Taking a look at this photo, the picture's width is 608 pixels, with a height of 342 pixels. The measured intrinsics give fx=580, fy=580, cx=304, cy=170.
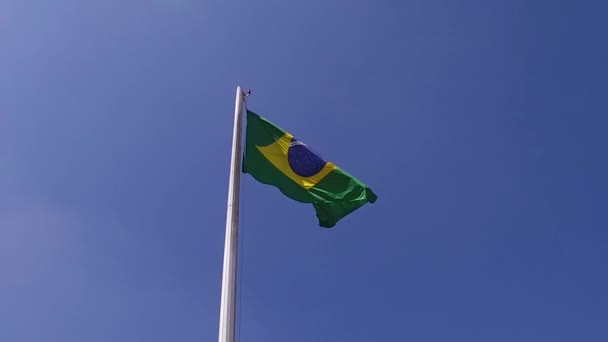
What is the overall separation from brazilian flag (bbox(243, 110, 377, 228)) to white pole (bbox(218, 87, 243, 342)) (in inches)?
34.2

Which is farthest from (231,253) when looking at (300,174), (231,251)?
(300,174)

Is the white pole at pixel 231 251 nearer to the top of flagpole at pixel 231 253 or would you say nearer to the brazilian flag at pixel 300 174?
the top of flagpole at pixel 231 253

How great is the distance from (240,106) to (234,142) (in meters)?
1.19

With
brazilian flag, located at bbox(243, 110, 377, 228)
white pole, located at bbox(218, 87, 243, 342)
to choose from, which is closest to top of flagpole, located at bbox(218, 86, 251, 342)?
white pole, located at bbox(218, 87, 243, 342)

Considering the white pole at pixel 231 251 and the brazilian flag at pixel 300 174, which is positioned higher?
the brazilian flag at pixel 300 174

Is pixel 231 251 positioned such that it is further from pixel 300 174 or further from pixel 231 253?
pixel 300 174

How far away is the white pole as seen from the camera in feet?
32.7

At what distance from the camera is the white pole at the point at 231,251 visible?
997 centimetres

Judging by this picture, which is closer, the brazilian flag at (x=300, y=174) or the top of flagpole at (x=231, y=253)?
the top of flagpole at (x=231, y=253)

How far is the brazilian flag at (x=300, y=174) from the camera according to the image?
13539 mm

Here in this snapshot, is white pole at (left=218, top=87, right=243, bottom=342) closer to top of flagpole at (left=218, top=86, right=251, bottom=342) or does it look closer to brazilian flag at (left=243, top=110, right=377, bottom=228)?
top of flagpole at (left=218, top=86, right=251, bottom=342)

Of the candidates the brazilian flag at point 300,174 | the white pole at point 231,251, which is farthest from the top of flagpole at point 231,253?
the brazilian flag at point 300,174

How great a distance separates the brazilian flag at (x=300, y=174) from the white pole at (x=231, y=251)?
869mm

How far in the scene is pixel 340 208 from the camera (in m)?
13.6
